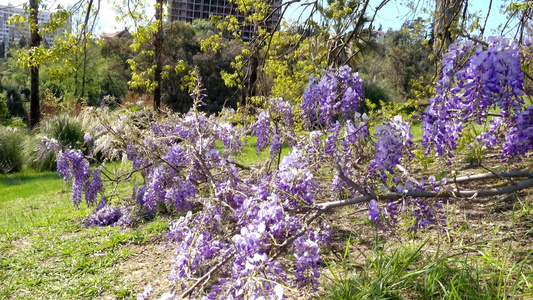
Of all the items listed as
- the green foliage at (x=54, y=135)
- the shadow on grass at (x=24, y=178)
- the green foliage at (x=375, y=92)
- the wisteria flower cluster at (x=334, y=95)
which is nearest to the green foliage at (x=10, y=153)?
the green foliage at (x=54, y=135)

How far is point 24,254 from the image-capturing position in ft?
13.0

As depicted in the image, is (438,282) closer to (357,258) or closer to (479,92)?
(357,258)

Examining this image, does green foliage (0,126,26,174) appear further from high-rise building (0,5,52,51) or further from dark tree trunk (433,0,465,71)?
dark tree trunk (433,0,465,71)

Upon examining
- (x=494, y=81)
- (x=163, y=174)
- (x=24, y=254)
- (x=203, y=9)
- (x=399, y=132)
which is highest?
(x=203, y=9)

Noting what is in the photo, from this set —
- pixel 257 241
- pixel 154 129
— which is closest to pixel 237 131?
pixel 154 129

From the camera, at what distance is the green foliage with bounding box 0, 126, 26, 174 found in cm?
1184

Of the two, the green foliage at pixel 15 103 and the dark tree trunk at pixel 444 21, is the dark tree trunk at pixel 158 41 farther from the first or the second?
the green foliage at pixel 15 103

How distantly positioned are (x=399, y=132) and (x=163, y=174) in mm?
2635

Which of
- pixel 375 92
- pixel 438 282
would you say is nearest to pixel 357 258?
pixel 438 282

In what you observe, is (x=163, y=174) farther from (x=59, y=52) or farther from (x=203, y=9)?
(x=203, y=9)

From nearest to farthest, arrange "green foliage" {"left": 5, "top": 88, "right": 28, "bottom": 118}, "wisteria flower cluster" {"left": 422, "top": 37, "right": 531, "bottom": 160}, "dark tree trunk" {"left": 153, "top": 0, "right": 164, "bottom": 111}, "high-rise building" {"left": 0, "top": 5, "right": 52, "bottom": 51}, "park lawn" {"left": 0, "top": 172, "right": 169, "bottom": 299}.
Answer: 1. "wisteria flower cluster" {"left": 422, "top": 37, "right": 531, "bottom": 160}
2. "park lawn" {"left": 0, "top": 172, "right": 169, "bottom": 299}
3. "high-rise building" {"left": 0, "top": 5, "right": 52, "bottom": 51}
4. "dark tree trunk" {"left": 153, "top": 0, "right": 164, "bottom": 111}
5. "green foliage" {"left": 5, "top": 88, "right": 28, "bottom": 118}

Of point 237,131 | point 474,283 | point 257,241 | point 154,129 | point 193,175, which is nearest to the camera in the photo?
point 257,241

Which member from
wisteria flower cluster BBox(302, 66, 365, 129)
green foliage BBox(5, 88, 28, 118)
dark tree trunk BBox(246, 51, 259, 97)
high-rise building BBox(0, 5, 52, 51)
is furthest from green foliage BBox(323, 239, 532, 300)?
green foliage BBox(5, 88, 28, 118)

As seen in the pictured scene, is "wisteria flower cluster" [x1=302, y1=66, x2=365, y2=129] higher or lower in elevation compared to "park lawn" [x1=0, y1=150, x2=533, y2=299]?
higher
